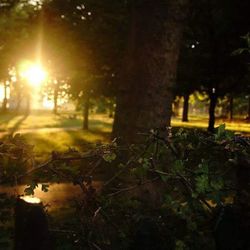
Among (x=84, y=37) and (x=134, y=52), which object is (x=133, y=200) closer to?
(x=134, y=52)

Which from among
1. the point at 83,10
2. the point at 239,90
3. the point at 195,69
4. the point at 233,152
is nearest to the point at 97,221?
the point at 233,152

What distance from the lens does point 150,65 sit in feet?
23.5

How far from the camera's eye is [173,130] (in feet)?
11.6

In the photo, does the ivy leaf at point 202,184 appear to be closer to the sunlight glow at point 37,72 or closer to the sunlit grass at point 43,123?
the sunlight glow at point 37,72

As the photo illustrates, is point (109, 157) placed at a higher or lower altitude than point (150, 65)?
lower

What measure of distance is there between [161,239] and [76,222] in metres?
0.61

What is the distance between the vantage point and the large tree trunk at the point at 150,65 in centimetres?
687

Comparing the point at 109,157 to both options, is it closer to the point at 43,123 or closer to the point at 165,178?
the point at 165,178

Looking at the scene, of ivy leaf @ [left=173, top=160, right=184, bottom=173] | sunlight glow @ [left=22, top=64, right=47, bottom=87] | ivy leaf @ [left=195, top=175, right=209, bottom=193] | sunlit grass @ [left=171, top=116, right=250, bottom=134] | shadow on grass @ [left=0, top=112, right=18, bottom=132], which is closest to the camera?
ivy leaf @ [left=195, top=175, right=209, bottom=193]

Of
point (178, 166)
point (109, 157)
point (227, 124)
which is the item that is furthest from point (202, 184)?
point (227, 124)

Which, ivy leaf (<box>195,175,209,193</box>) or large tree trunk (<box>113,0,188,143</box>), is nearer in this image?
ivy leaf (<box>195,175,209,193</box>)

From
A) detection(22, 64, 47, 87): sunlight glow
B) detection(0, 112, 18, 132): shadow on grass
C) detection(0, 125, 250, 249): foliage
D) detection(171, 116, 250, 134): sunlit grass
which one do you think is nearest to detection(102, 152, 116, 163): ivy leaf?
detection(0, 125, 250, 249): foliage

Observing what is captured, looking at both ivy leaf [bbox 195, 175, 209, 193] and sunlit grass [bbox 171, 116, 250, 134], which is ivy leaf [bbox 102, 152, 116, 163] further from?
sunlit grass [bbox 171, 116, 250, 134]

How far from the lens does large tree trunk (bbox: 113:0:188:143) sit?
687 cm
